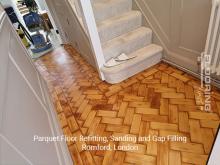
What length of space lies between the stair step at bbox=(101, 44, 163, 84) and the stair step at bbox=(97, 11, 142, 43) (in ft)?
1.16

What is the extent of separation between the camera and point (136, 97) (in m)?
1.86

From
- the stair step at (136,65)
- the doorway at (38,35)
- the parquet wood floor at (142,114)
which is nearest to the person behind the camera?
the parquet wood floor at (142,114)

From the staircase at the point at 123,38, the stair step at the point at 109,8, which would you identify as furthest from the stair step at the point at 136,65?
the stair step at the point at 109,8

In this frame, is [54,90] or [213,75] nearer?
[213,75]

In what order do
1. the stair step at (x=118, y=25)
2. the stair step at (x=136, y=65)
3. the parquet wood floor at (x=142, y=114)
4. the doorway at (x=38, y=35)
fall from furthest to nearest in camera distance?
1. the doorway at (x=38, y=35)
2. the stair step at (x=118, y=25)
3. the stair step at (x=136, y=65)
4. the parquet wood floor at (x=142, y=114)

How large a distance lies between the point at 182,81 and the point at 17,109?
1.70 m

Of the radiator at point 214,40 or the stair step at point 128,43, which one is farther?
the stair step at point 128,43

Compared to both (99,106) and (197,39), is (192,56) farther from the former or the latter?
(99,106)

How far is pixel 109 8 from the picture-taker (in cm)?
225

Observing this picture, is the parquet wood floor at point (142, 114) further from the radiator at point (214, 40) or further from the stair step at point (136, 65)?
the radiator at point (214, 40)

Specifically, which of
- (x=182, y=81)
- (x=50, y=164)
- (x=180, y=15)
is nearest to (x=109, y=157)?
(x=50, y=164)

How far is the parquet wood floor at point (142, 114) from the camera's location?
1.32 metres

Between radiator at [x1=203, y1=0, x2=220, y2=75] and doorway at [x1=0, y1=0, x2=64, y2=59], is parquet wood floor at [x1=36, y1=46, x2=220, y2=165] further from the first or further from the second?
doorway at [x1=0, y1=0, x2=64, y2=59]

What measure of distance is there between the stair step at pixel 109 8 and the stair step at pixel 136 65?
632 mm
